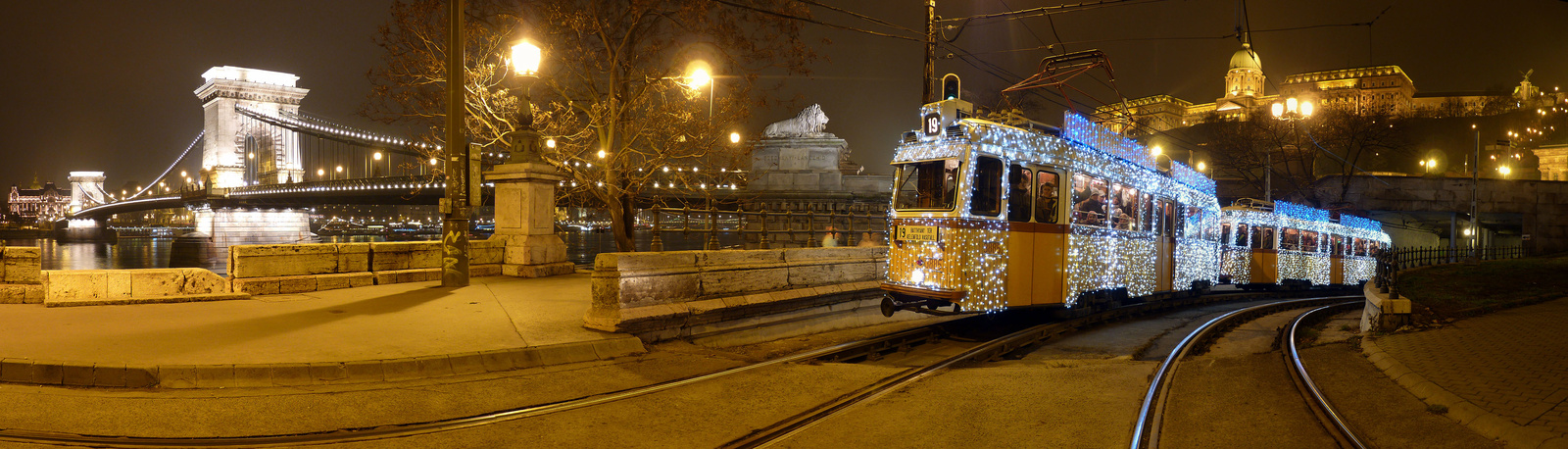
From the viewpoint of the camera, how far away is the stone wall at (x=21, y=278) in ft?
31.0

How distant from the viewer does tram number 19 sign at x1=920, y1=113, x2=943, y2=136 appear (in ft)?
31.4

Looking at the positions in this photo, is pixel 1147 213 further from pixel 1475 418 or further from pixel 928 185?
pixel 1475 418

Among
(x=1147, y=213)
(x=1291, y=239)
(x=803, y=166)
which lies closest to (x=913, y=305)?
(x=1147, y=213)

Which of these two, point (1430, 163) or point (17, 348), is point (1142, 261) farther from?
point (1430, 163)

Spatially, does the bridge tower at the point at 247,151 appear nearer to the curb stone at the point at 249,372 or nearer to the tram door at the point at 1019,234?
the curb stone at the point at 249,372

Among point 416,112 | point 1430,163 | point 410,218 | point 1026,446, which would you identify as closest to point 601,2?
point 416,112

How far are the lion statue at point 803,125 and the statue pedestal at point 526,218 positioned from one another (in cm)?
3465

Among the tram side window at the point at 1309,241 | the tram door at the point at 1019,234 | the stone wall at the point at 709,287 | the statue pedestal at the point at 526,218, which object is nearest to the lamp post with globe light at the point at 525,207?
the statue pedestal at the point at 526,218

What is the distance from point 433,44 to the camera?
16.5 m

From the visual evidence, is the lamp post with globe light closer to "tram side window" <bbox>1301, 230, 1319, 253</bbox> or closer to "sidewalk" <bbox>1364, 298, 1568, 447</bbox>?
"sidewalk" <bbox>1364, 298, 1568, 447</bbox>

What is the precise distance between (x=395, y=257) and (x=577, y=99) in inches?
257

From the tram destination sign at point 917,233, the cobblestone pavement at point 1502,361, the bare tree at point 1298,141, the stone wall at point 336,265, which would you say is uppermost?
the bare tree at point 1298,141

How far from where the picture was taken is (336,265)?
1159cm

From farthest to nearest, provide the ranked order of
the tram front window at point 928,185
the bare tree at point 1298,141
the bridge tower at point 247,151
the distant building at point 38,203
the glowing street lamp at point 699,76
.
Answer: the distant building at point 38,203
the bridge tower at point 247,151
the bare tree at point 1298,141
the glowing street lamp at point 699,76
the tram front window at point 928,185
